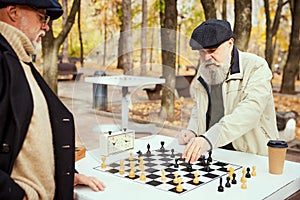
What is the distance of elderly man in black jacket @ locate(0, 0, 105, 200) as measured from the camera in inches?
54.8

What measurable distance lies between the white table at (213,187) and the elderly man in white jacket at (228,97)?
0.54 feet

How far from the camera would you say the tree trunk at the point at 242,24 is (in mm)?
6809

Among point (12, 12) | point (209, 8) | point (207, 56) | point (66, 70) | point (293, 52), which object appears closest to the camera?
point (12, 12)

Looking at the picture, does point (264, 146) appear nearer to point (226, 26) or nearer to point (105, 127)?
point (226, 26)


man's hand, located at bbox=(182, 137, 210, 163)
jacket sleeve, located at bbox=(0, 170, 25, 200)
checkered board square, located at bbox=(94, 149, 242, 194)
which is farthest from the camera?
man's hand, located at bbox=(182, 137, 210, 163)

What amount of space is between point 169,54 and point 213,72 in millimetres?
857

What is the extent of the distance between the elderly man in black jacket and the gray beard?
3.33 feet

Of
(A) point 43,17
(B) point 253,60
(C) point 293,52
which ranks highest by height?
(C) point 293,52

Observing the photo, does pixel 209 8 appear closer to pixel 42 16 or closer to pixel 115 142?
pixel 115 142

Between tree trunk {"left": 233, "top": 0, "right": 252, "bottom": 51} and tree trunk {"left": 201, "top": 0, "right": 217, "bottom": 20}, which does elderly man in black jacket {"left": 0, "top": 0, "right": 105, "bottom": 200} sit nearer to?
tree trunk {"left": 233, "top": 0, "right": 252, "bottom": 51}

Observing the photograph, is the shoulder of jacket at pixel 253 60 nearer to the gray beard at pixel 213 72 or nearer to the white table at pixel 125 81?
the gray beard at pixel 213 72

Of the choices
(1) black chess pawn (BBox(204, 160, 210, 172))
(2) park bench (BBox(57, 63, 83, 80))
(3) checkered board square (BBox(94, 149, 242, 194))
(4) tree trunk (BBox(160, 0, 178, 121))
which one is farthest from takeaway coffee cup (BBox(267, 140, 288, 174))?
(2) park bench (BBox(57, 63, 83, 80))

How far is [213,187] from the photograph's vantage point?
1.88 m

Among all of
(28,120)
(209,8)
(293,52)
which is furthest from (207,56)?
(293,52)
